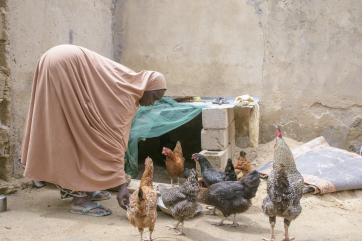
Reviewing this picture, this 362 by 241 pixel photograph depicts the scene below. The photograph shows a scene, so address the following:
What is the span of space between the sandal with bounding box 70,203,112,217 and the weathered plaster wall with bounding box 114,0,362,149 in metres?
4.12

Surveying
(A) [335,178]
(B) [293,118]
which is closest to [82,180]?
(A) [335,178]

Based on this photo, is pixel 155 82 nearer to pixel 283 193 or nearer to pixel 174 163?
pixel 174 163

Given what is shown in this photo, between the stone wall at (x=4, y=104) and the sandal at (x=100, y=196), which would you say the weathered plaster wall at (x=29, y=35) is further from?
the sandal at (x=100, y=196)

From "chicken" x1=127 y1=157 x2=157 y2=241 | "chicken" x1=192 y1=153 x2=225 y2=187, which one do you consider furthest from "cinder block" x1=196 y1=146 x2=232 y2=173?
"chicken" x1=127 y1=157 x2=157 y2=241

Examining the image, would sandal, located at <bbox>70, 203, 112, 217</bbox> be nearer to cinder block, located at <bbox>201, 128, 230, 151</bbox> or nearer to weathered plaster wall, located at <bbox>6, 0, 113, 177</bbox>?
weathered plaster wall, located at <bbox>6, 0, 113, 177</bbox>

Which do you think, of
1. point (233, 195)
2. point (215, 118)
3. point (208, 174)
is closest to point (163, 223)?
point (233, 195)

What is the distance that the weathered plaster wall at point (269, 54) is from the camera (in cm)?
860

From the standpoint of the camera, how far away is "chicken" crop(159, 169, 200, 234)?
16.6 ft

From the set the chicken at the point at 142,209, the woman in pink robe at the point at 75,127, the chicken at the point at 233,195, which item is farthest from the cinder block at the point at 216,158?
the chicken at the point at 142,209

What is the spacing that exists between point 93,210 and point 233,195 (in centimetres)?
172

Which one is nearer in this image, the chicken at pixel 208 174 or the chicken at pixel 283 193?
the chicken at pixel 283 193

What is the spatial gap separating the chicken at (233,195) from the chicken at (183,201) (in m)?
0.35

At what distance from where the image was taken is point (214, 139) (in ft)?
23.4

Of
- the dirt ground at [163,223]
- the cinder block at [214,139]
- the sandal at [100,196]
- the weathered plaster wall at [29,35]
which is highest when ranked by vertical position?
the weathered plaster wall at [29,35]
